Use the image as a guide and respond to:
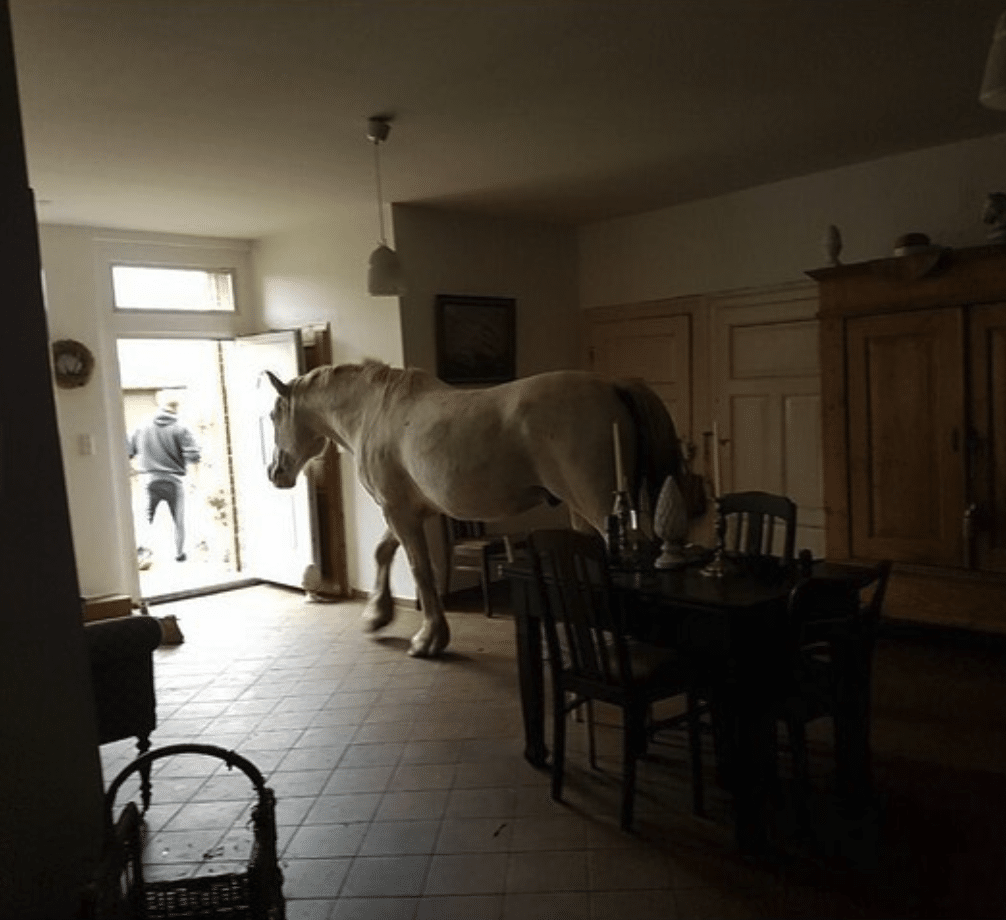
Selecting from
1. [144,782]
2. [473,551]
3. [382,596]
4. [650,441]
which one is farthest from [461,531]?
[144,782]

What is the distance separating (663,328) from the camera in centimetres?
603

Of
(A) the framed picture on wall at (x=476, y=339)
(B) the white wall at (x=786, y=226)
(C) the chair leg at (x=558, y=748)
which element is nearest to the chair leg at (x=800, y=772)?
(C) the chair leg at (x=558, y=748)

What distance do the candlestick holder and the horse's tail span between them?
674 millimetres

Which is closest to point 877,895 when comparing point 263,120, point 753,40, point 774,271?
point 753,40

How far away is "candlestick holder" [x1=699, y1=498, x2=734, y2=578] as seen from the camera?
2762mm

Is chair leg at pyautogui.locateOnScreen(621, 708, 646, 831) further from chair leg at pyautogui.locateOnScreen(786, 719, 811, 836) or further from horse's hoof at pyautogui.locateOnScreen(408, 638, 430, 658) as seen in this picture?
horse's hoof at pyautogui.locateOnScreen(408, 638, 430, 658)

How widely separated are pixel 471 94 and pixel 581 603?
2112 millimetres

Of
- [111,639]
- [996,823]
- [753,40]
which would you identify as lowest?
[996,823]

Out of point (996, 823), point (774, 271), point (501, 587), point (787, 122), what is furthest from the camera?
point (501, 587)

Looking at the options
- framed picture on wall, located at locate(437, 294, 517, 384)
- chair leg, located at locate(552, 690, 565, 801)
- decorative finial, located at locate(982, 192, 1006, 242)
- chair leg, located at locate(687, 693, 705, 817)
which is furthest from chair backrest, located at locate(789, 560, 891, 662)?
framed picture on wall, located at locate(437, 294, 517, 384)

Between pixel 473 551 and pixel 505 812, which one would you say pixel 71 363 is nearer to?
pixel 473 551

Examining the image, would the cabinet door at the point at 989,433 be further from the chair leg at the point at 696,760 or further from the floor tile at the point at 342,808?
the floor tile at the point at 342,808

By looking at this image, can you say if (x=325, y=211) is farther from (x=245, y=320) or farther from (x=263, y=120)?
(x=263, y=120)

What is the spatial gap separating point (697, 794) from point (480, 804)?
2.41ft
